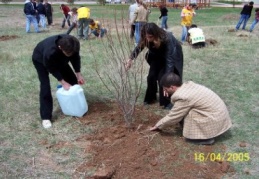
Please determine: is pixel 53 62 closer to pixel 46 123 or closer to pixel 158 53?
pixel 46 123

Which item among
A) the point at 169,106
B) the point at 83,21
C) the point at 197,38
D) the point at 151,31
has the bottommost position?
the point at 169,106

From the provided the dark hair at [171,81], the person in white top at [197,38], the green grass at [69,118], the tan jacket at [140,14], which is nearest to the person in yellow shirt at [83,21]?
the green grass at [69,118]

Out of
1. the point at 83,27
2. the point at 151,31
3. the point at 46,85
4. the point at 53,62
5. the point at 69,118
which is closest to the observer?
the point at 151,31

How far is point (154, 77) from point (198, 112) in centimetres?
133

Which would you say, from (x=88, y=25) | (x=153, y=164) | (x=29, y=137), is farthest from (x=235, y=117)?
(x=88, y=25)

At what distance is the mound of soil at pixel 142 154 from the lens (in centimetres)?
309

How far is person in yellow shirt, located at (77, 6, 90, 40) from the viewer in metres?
10.6

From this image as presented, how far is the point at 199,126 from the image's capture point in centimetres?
343

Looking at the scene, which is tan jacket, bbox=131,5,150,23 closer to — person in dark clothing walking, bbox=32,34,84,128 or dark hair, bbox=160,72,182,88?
person in dark clothing walking, bbox=32,34,84,128

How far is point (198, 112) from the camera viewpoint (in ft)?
11.1

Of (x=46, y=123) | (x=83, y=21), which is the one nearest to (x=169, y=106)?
(x=46, y=123)

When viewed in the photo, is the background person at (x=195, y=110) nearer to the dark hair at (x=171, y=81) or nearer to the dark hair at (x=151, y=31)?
the dark hair at (x=171, y=81)

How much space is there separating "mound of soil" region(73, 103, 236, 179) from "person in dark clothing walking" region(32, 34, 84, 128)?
574 mm

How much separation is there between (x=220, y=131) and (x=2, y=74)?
16.3 feet
